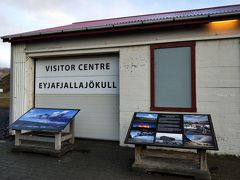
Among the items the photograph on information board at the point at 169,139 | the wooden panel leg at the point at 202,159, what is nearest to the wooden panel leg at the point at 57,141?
the photograph on information board at the point at 169,139

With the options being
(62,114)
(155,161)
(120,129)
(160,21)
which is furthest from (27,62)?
(155,161)

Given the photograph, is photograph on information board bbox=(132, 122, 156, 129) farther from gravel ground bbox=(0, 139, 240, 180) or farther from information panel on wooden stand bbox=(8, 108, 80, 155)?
information panel on wooden stand bbox=(8, 108, 80, 155)

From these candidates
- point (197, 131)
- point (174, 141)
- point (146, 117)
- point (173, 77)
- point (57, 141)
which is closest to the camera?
point (174, 141)

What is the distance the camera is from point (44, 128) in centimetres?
554

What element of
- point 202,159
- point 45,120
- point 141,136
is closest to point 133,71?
point 141,136

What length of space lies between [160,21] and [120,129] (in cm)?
327

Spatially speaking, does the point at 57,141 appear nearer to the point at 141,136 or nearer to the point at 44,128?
the point at 44,128

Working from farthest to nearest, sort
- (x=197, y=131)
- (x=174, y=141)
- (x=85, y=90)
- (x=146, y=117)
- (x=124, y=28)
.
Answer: (x=85, y=90) → (x=124, y=28) → (x=146, y=117) → (x=197, y=131) → (x=174, y=141)

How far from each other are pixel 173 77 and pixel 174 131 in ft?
6.25

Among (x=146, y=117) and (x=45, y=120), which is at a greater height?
(x=146, y=117)

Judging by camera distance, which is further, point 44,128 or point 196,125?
point 44,128

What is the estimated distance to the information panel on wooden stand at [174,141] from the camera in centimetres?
414

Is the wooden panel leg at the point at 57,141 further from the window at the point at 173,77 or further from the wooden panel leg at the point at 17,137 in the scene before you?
the window at the point at 173,77

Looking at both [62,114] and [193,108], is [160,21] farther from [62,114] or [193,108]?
[62,114]
